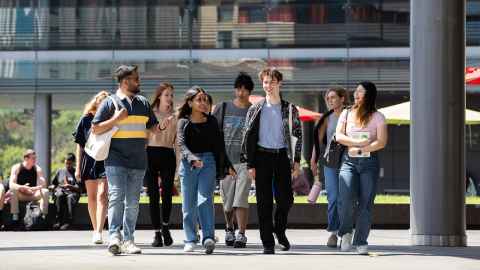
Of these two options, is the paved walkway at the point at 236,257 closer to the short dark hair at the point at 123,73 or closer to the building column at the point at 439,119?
the building column at the point at 439,119

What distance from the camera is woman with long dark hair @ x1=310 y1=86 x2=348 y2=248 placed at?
14.0 m

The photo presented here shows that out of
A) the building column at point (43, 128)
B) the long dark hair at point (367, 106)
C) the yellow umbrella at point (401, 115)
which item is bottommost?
the building column at point (43, 128)

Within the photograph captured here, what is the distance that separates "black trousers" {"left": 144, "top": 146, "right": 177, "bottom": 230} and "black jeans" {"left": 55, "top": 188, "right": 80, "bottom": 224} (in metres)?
6.03

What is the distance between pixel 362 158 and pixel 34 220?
26.5 ft

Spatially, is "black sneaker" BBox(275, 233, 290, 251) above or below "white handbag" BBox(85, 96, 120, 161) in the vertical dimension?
below

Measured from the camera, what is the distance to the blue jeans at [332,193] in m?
13.9

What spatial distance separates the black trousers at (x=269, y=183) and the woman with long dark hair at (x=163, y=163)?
1.40m

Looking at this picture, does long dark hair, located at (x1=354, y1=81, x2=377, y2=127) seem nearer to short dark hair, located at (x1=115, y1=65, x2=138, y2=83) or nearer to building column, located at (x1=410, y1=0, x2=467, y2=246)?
building column, located at (x1=410, y1=0, x2=467, y2=246)

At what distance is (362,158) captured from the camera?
12.7 m

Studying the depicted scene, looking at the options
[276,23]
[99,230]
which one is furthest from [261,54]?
[99,230]

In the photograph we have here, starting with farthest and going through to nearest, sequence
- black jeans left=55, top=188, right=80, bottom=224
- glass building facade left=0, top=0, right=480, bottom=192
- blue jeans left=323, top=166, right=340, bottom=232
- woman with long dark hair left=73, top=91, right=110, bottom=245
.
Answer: glass building facade left=0, top=0, right=480, bottom=192
black jeans left=55, top=188, right=80, bottom=224
woman with long dark hair left=73, top=91, right=110, bottom=245
blue jeans left=323, top=166, right=340, bottom=232

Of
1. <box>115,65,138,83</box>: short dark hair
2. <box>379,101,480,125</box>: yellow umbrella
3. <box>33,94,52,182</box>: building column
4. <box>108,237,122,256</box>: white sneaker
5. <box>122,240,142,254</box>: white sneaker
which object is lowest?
<box>33,94,52,182</box>: building column

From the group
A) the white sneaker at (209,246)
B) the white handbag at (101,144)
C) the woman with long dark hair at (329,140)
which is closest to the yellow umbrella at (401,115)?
the woman with long dark hair at (329,140)

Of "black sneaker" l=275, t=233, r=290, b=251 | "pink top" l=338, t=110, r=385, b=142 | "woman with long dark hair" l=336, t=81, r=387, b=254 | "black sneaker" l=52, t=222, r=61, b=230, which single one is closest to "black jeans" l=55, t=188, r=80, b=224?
"black sneaker" l=52, t=222, r=61, b=230
